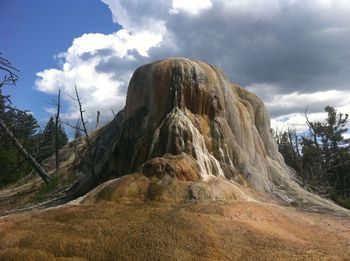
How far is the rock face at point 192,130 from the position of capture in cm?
1372

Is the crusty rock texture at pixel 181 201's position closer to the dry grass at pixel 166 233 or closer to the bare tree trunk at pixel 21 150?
the dry grass at pixel 166 233

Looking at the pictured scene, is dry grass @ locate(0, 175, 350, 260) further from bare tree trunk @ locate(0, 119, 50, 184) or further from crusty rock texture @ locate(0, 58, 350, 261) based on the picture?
bare tree trunk @ locate(0, 119, 50, 184)

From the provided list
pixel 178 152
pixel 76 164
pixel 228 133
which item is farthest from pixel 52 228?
pixel 76 164

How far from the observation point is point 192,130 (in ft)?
45.4

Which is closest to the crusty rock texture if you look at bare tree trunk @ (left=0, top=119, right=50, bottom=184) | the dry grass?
the dry grass

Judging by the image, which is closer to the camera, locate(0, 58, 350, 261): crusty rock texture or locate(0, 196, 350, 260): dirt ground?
locate(0, 196, 350, 260): dirt ground

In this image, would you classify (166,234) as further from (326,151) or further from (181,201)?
(326,151)

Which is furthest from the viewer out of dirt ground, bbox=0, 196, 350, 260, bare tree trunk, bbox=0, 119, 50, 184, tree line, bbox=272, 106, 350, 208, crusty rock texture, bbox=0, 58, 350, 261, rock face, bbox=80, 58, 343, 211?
tree line, bbox=272, 106, 350, 208

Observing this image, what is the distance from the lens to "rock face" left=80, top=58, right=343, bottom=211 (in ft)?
45.0

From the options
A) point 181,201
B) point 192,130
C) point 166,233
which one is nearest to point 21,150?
point 192,130

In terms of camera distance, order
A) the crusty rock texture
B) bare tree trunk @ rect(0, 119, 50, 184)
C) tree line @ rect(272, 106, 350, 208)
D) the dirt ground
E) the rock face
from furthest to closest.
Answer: tree line @ rect(272, 106, 350, 208), bare tree trunk @ rect(0, 119, 50, 184), the rock face, the crusty rock texture, the dirt ground

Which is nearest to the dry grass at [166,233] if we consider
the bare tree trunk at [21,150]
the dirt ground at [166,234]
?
the dirt ground at [166,234]

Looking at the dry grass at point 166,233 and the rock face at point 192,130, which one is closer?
the dry grass at point 166,233

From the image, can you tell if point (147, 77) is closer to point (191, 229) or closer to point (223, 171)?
point (223, 171)
